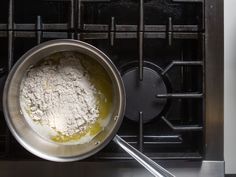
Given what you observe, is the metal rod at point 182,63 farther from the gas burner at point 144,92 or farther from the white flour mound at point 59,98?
the white flour mound at point 59,98

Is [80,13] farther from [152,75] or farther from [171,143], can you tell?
[171,143]

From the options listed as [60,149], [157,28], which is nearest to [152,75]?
[157,28]

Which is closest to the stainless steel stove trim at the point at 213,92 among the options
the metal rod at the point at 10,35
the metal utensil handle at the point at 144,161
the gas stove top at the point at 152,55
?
the gas stove top at the point at 152,55

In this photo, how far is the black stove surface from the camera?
573 millimetres

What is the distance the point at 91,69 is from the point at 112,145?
14cm

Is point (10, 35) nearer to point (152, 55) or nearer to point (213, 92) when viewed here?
point (152, 55)

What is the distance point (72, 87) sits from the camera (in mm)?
556

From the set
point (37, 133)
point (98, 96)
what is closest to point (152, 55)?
point (98, 96)

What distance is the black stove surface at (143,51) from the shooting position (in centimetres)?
57

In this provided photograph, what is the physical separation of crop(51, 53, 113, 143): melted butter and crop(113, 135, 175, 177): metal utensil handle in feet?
0.14

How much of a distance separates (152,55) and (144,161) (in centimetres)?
21

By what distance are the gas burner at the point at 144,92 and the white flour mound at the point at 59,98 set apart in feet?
0.23

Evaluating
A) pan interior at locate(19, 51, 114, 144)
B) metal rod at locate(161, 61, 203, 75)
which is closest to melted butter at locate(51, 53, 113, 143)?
pan interior at locate(19, 51, 114, 144)

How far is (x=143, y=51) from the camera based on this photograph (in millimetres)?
596
